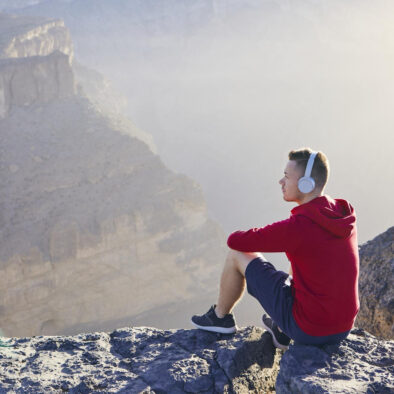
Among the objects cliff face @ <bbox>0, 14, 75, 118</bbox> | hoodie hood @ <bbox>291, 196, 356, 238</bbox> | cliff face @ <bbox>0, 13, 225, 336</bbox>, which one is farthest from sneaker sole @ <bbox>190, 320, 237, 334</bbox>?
cliff face @ <bbox>0, 14, 75, 118</bbox>

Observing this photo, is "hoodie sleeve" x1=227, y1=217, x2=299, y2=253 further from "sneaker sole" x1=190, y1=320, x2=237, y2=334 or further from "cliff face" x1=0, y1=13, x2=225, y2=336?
"cliff face" x1=0, y1=13, x2=225, y2=336

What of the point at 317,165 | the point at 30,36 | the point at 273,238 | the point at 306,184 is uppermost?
the point at 30,36

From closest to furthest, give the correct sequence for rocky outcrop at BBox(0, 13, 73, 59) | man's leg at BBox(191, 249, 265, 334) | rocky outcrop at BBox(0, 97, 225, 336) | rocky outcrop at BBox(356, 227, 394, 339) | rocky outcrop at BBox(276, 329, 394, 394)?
1. rocky outcrop at BBox(276, 329, 394, 394)
2. man's leg at BBox(191, 249, 265, 334)
3. rocky outcrop at BBox(356, 227, 394, 339)
4. rocky outcrop at BBox(0, 97, 225, 336)
5. rocky outcrop at BBox(0, 13, 73, 59)

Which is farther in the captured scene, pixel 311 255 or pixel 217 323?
pixel 217 323

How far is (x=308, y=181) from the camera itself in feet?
8.54

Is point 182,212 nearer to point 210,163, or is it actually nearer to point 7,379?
point 7,379

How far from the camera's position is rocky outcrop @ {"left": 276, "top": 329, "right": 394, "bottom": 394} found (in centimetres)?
226

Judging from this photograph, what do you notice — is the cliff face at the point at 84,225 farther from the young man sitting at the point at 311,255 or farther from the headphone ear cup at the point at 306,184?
the headphone ear cup at the point at 306,184

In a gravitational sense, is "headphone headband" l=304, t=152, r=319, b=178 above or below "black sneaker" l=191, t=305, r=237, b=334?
above

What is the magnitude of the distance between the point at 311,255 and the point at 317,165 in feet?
1.85

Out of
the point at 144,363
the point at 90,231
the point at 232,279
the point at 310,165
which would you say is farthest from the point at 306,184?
the point at 90,231

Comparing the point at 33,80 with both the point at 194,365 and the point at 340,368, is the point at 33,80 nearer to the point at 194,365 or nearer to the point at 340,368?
the point at 194,365

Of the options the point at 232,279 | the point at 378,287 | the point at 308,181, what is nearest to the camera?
the point at 308,181

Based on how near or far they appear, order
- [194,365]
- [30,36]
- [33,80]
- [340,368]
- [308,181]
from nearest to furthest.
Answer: [340,368] → [308,181] → [194,365] → [33,80] → [30,36]
